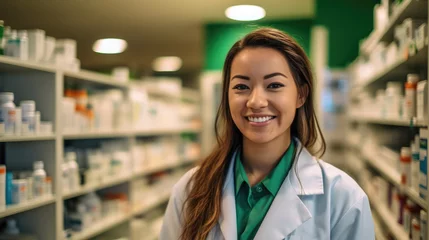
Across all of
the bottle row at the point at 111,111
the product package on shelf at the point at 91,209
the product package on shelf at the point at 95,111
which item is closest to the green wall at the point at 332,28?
the bottle row at the point at 111,111

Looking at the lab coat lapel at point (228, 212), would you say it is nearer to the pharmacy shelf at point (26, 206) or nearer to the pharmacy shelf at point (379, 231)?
the pharmacy shelf at point (26, 206)

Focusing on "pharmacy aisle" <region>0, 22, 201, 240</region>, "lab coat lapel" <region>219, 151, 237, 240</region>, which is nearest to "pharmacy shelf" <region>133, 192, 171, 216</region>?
"pharmacy aisle" <region>0, 22, 201, 240</region>

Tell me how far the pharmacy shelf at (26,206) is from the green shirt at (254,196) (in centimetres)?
121

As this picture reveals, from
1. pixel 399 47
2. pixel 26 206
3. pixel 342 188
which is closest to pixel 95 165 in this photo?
pixel 26 206

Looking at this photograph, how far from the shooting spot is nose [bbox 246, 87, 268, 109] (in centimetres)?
154

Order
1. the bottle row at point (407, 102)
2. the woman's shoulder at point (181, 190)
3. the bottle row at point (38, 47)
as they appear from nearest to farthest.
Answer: the woman's shoulder at point (181, 190) < the bottle row at point (407, 102) < the bottle row at point (38, 47)

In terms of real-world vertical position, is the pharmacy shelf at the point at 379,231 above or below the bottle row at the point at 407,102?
below

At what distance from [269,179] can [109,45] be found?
145cm

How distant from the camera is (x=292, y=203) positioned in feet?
5.16

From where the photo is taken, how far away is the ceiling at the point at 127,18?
1.98 m

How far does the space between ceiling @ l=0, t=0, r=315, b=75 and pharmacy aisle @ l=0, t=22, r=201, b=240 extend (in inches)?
6.7

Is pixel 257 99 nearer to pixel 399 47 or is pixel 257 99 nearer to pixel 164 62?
pixel 399 47

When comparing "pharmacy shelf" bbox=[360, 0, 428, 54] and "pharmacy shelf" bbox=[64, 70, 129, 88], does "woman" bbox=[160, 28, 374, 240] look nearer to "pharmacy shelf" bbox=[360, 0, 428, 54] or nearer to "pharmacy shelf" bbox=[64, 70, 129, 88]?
"pharmacy shelf" bbox=[360, 0, 428, 54]

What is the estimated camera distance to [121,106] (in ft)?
12.0
